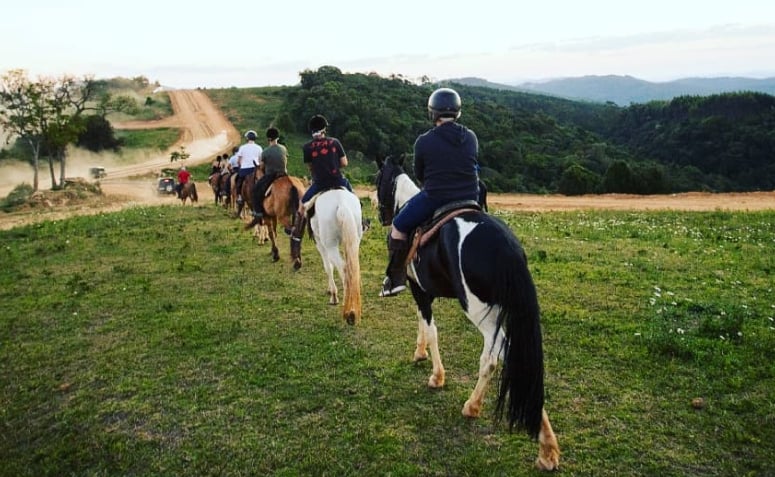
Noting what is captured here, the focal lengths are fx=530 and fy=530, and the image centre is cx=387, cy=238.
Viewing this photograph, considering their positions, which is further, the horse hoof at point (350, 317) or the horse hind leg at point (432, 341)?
the horse hoof at point (350, 317)

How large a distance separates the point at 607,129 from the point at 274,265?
250ft

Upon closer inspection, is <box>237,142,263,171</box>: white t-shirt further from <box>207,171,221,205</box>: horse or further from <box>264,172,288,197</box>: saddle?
<box>207,171,221,205</box>: horse

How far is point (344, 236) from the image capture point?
9117 mm

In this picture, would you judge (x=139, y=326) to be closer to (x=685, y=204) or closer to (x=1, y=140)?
(x=685, y=204)

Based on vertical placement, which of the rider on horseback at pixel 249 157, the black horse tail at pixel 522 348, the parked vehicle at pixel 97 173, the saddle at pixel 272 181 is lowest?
the parked vehicle at pixel 97 173

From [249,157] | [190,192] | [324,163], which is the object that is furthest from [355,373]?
[190,192]

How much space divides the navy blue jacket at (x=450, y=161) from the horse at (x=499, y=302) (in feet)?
1.08

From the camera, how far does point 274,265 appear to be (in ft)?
44.3

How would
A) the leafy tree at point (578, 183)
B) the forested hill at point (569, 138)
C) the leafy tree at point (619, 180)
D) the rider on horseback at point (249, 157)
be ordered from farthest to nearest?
the forested hill at point (569, 138)
the leafy tree at point (578, 183)
the leafy tree at point (619, 180)
the rider on horseback at point (249, 157)

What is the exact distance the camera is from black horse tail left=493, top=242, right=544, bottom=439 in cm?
493

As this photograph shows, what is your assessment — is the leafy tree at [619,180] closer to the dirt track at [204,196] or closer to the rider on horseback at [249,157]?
the dirt track at [204,196]

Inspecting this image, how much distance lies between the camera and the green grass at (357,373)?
5.39 metres

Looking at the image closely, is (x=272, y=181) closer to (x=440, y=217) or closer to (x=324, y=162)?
(x=324, y=162)

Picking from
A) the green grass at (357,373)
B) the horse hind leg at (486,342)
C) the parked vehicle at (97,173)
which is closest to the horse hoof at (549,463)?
the green grass at (357,373)
